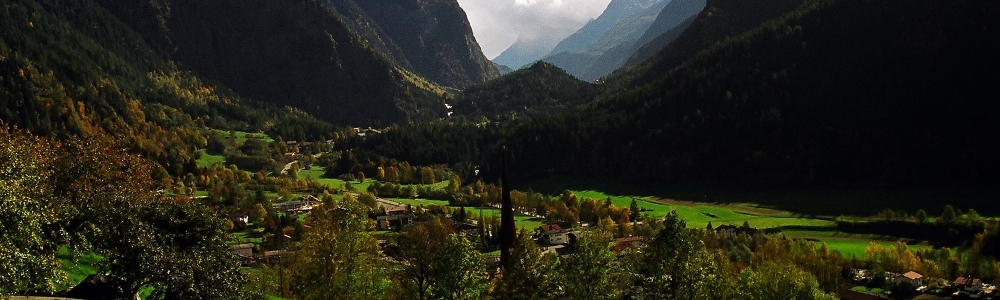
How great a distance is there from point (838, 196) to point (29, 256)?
6145 inches

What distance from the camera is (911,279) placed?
90.8 m

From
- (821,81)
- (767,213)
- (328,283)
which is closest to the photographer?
(328,283)

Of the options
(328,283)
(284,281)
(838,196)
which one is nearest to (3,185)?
(328,283)

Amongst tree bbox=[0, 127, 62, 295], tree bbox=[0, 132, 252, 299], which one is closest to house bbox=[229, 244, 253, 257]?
tree bbox=[0, 132, 252, 299]

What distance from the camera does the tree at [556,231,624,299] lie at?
124 ft

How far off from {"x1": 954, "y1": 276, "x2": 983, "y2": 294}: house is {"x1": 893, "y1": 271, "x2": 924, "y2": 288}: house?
3990 millimetres

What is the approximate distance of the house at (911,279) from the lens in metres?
90.6

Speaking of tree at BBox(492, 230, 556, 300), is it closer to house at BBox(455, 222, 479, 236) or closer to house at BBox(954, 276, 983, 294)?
house at BBox(954, 276, 983, 294)

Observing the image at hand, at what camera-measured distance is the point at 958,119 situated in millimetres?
168125

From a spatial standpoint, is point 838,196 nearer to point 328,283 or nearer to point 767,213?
point 767,213

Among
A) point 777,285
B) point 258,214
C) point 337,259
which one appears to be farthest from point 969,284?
point 258,214

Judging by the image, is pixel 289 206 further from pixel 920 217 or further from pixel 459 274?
pixel 459 274

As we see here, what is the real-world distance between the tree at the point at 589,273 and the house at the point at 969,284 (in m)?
70.9

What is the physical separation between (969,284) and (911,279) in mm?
6285
